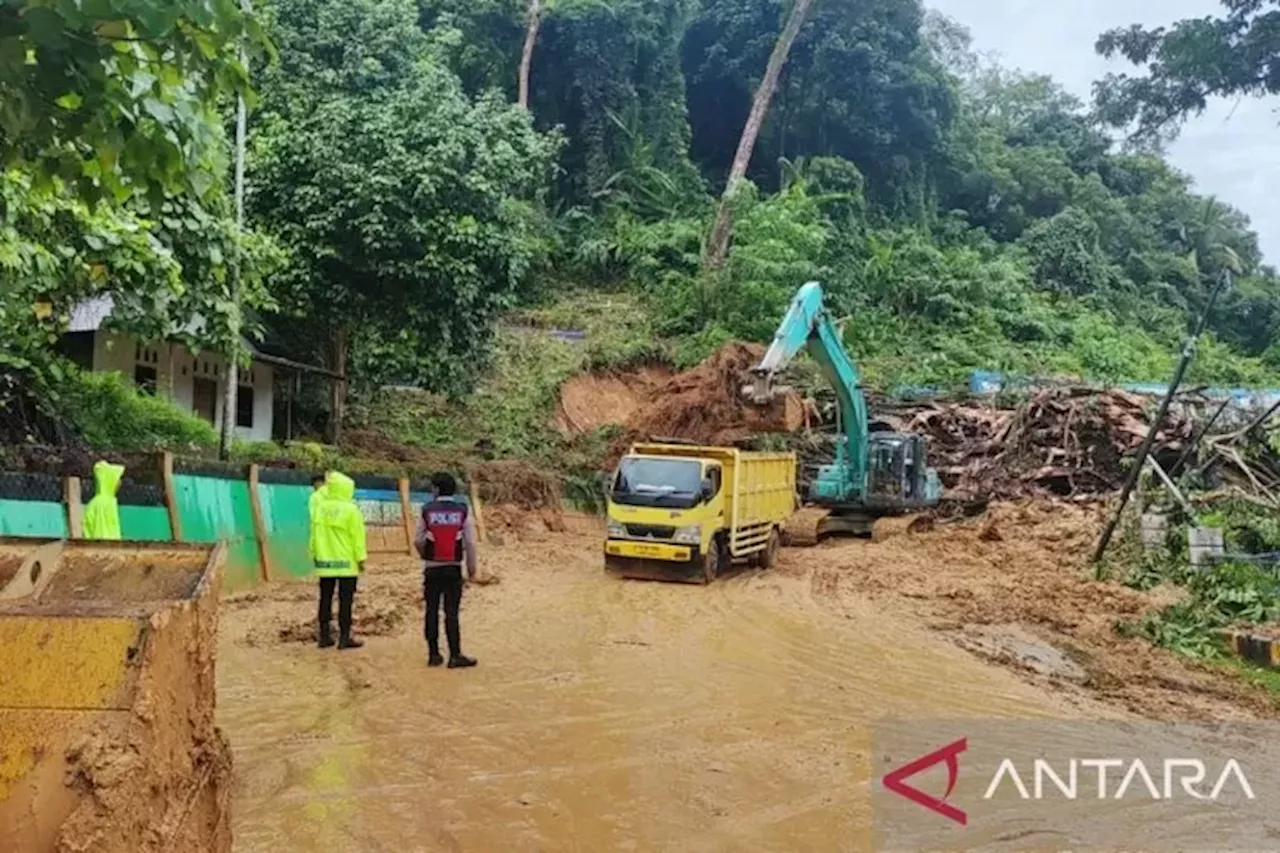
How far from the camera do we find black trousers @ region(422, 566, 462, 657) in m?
9.83

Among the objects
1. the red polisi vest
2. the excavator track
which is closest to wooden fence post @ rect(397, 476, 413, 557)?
the excavator track

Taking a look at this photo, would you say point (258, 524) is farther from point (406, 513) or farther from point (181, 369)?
point (181, 369)

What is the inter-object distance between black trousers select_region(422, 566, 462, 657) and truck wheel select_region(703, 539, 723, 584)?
6941 millimetres

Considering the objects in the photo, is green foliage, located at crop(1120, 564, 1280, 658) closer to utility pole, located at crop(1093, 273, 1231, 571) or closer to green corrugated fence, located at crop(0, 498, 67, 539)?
utility pole, located at crop(1093, 273, 1231, 571)

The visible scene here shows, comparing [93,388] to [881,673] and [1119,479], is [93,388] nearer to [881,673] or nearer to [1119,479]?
[881,673]

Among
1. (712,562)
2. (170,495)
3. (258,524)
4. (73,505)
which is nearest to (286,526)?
(258,524)

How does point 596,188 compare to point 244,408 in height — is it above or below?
above

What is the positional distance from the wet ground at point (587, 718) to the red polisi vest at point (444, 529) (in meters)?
1.04

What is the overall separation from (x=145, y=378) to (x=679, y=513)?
42.7ft

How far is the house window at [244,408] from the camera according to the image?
2530 centimetres

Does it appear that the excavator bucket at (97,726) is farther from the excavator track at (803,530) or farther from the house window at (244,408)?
the house window at (244,408)

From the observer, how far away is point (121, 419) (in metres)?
17.8

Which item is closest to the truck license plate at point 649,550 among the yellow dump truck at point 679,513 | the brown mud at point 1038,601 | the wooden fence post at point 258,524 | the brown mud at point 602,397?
the yellow dump truck at point 679,513

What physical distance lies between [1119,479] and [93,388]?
1966 centimetres
